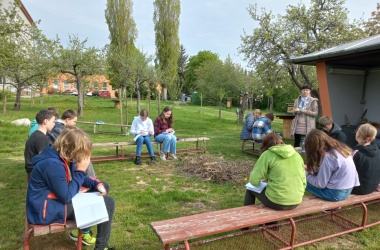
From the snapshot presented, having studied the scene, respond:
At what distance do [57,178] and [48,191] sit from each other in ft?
0.54

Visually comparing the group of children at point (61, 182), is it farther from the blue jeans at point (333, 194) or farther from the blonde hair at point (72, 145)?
the blue jeans at point (333, 194)

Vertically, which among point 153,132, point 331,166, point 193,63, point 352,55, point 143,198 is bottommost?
point 143,198

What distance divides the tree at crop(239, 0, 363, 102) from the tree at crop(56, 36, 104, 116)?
33.9ft

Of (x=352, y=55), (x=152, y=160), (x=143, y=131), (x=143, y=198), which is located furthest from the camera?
(x=143, y=131)

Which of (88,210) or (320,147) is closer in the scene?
(88,210)

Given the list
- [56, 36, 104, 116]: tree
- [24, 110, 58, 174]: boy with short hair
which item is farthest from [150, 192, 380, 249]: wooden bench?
[56, 36, 104, 116]: tree

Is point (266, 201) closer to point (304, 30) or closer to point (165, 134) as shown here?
point (165, 134)

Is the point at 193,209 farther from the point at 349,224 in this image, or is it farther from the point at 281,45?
the point at 281,45

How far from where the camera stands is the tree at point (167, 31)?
39875mm

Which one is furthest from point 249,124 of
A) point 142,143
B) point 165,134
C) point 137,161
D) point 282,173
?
point 282,173

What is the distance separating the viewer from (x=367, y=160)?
3.48 m

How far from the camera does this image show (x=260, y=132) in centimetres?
753

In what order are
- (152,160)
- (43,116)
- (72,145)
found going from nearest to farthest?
(72,145) < (43,116) < (152,160)

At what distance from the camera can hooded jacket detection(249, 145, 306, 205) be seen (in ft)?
9.47
